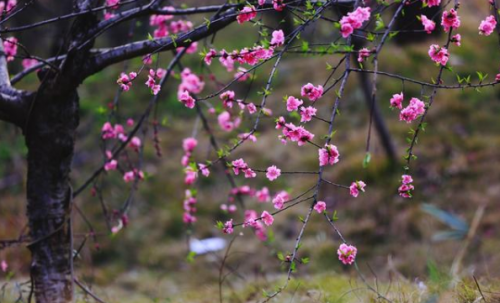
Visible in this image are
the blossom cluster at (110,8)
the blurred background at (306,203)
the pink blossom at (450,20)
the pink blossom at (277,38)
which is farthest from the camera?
the blurred background at (306,203)

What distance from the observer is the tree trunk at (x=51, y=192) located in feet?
9.94

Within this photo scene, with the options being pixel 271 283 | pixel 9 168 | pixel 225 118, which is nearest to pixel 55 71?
pixel 225 118

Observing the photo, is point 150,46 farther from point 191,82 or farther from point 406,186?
point 406,186

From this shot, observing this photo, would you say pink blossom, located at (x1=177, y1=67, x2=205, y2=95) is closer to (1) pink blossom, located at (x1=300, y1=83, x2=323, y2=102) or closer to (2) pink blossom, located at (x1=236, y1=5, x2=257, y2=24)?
(2) pink blossom, located at (x1=236, y1=5, x2=257, y2=24)

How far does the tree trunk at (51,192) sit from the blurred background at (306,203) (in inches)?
27.2

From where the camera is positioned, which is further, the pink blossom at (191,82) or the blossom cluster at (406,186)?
the pink blossom at (191,82)

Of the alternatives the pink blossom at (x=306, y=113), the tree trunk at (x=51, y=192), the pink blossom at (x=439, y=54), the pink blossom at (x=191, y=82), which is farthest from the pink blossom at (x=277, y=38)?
the pink blossom at (x=191, y=82)

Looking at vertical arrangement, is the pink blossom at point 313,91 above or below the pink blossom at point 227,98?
above

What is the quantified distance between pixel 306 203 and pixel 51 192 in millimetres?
4225

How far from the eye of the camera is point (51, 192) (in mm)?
3121

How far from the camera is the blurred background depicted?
5.37m

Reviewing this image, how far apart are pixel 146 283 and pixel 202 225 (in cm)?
121

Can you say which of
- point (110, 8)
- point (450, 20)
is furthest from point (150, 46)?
point (450, 20)

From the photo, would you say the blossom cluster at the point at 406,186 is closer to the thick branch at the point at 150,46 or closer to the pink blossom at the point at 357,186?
the pink blossom at the point at 357,186
